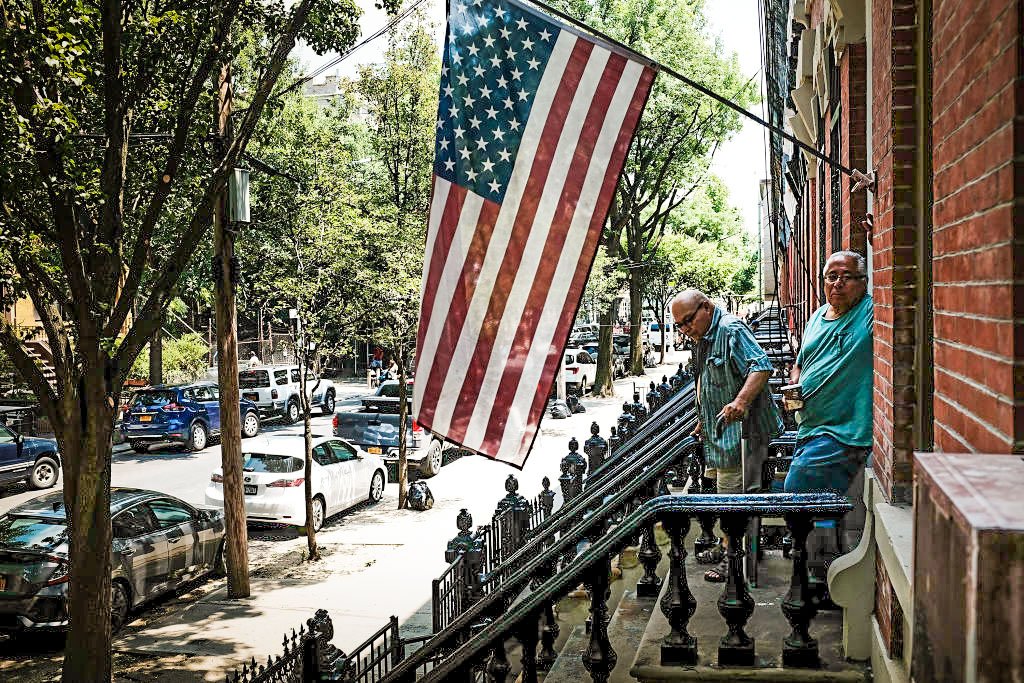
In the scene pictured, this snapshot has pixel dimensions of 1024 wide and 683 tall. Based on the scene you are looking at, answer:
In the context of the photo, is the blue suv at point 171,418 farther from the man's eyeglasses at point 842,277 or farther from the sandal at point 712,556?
the man's eyeglasses at point 842,277

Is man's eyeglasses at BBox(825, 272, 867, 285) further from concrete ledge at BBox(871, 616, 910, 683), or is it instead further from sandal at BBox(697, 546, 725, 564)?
sandal at BBox(697, 546, 725, 564)

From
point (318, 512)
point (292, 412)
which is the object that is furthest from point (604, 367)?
point (318, 512)

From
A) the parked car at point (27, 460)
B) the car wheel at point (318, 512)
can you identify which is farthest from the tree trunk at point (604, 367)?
the car wheel at point (318, 512)

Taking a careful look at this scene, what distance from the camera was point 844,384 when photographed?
14.9 feet

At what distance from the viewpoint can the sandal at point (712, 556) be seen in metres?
5.71

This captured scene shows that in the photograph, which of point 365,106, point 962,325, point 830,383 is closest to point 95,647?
point 830,383

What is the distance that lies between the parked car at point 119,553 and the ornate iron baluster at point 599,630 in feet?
24.6

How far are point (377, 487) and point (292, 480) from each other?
9.70ft

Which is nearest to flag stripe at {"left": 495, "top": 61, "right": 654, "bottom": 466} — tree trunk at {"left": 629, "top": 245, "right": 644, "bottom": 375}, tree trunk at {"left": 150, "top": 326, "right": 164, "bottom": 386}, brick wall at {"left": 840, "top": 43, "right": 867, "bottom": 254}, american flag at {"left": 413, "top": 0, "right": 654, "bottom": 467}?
american flag at {"left": 413, "top": 0, "right": 654, "bottom": 467}

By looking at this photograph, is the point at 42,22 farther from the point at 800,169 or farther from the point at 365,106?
the point at 365,106

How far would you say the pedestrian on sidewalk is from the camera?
4531 mm

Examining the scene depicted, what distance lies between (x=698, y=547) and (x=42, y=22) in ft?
22.0

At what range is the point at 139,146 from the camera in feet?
37.4

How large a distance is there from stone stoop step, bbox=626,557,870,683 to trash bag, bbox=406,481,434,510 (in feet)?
39.2
